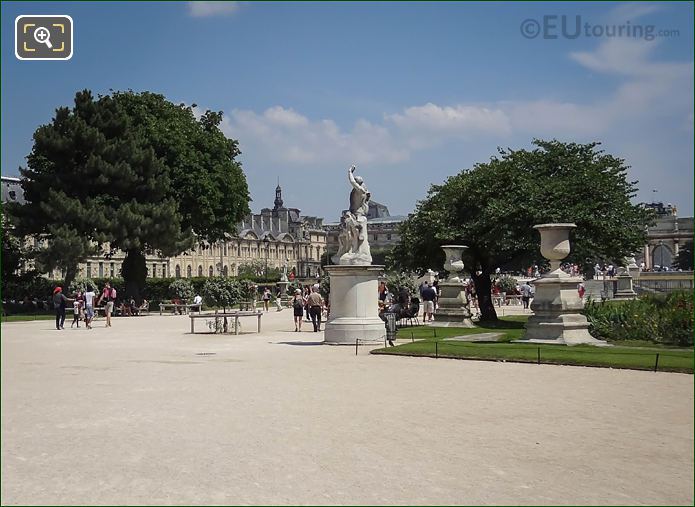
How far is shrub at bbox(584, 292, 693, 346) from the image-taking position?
20406 mm

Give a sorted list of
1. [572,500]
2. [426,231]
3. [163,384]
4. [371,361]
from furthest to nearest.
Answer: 1. [426,231]
2. [371,361]
3. [163,384]
4. [572,500]

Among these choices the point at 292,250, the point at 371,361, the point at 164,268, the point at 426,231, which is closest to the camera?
the point at 371,361

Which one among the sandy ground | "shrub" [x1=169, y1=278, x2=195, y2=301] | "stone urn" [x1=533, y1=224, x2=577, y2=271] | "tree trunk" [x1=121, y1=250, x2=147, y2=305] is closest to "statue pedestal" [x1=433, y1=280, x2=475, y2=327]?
"stone urn" [x1=533, y1=224, x2=577, y2=271]

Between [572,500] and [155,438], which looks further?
[155,438]

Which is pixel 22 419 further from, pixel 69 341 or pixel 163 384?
pixel 69 341

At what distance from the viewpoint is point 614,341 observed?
21766mm

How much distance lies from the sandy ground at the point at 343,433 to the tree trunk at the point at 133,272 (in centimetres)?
3426

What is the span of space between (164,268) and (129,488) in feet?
399

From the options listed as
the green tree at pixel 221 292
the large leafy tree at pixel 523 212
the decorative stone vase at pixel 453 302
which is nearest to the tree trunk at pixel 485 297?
the large leafy tree at pixel 523 212

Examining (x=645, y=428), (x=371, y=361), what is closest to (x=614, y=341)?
(x=371, y=361)

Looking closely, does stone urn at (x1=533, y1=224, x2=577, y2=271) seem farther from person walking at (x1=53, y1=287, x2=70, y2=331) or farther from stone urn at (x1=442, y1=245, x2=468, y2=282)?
person walking at (x1=53, y1=287, x2=70, y2=331)

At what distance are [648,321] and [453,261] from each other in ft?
32.4

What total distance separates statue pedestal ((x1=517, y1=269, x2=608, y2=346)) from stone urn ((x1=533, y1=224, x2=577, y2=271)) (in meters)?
0.47

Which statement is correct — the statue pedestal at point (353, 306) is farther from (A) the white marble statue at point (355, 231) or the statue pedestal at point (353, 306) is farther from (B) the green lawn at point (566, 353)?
(B) the green lawn at point (566, 353)
